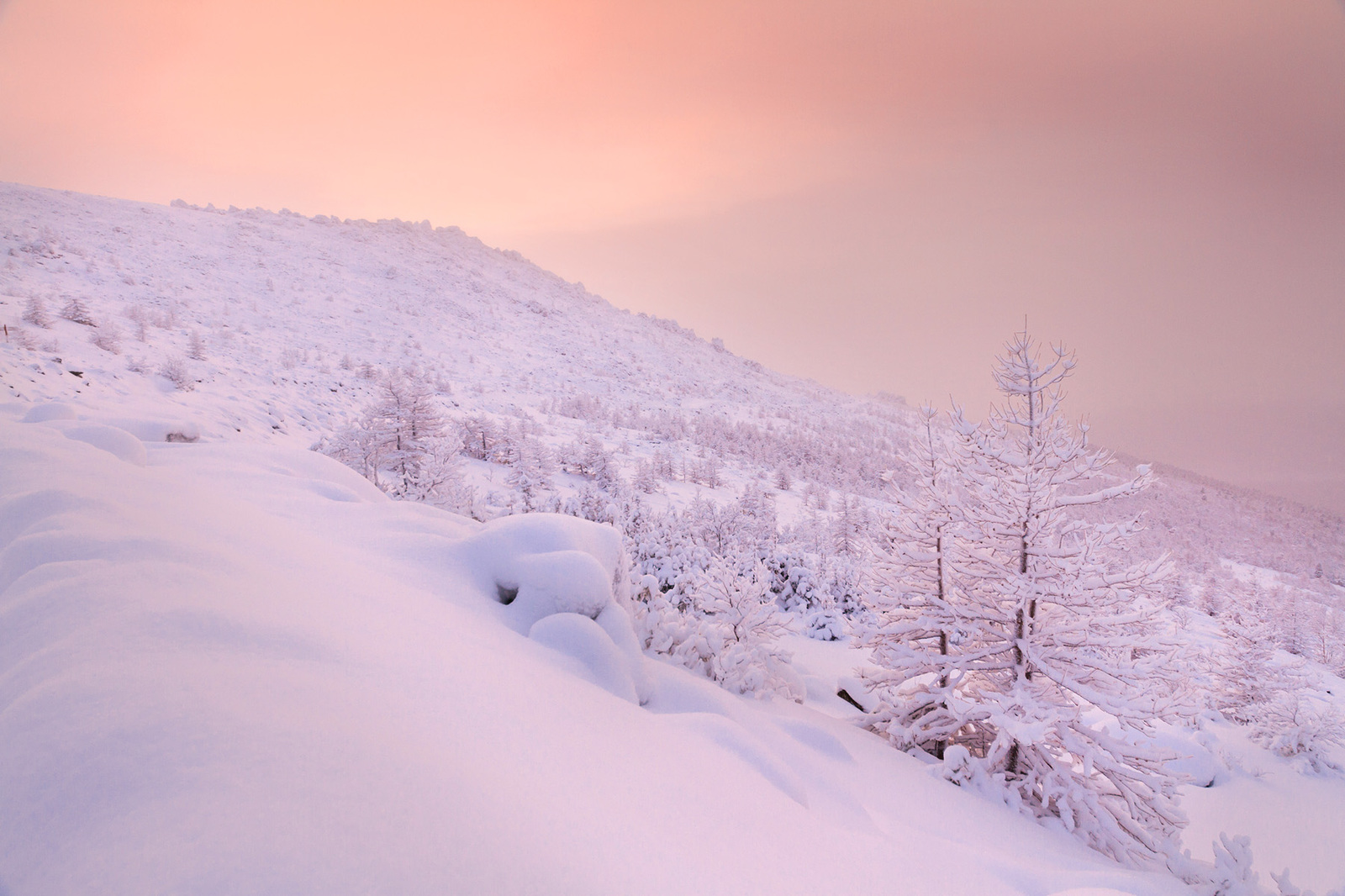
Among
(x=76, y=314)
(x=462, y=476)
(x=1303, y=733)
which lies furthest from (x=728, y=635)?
(x=76, y=314)

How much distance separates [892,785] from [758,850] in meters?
3.23

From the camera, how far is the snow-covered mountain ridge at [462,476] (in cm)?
194

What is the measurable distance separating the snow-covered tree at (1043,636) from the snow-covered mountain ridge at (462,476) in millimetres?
806

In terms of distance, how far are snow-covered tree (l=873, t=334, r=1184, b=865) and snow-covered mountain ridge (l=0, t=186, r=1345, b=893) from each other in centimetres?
81

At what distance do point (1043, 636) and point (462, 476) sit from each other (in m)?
12.7

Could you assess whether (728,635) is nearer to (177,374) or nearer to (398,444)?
(398,444)

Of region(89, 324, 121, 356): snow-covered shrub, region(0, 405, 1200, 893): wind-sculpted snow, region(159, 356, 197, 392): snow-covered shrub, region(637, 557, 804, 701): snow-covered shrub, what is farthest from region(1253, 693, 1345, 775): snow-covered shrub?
region(89, 324, 121, 356): snow-covered shrub

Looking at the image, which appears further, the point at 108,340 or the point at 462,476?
the point at 108,340

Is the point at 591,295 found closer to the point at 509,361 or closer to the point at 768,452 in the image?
the point at 509,361

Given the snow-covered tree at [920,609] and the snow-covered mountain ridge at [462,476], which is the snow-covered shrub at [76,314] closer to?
the snow-covered mountain ridge at [462,476]

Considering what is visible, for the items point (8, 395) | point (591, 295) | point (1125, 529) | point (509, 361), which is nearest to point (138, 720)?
point (1125, 529)

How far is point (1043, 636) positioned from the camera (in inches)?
247

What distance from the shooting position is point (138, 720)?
1.34m

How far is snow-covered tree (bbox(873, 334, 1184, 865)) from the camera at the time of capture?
18.4ft
